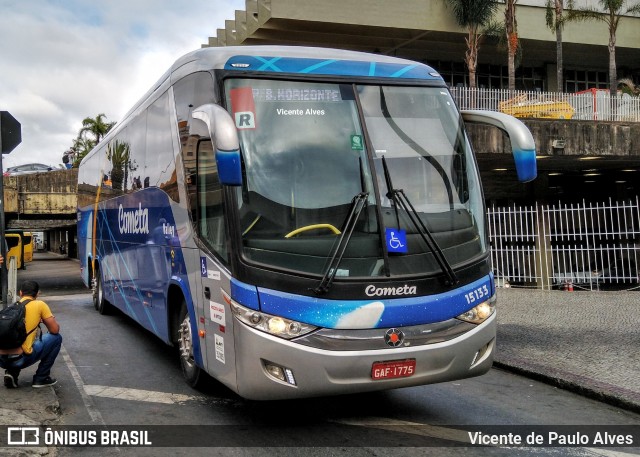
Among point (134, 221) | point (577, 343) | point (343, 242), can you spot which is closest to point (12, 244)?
point (134, 221)

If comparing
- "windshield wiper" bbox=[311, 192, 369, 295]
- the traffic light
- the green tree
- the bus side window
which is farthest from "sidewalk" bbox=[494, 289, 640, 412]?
the traffic light

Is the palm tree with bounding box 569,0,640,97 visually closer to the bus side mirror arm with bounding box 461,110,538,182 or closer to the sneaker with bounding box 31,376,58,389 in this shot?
the bus side mirror arm with bounding box 461,110,538,182

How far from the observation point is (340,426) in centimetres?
596

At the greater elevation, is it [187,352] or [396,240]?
[396,240]

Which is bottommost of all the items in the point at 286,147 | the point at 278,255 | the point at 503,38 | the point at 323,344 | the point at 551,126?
the point at 323,344

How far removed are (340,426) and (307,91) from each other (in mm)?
2923

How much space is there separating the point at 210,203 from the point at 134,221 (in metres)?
3.79

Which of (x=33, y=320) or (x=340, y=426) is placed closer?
(x=340, y=426)

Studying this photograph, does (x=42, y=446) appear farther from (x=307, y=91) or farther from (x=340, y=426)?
(x=307, y=91)

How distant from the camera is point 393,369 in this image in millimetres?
5383

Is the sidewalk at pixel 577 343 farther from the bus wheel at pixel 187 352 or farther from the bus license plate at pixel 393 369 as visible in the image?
the bus wheel at pixel 187 352

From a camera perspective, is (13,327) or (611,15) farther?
(611,15)

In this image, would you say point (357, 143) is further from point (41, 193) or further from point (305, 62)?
point (41, 193)

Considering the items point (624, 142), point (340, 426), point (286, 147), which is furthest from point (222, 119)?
point (624, 142)
